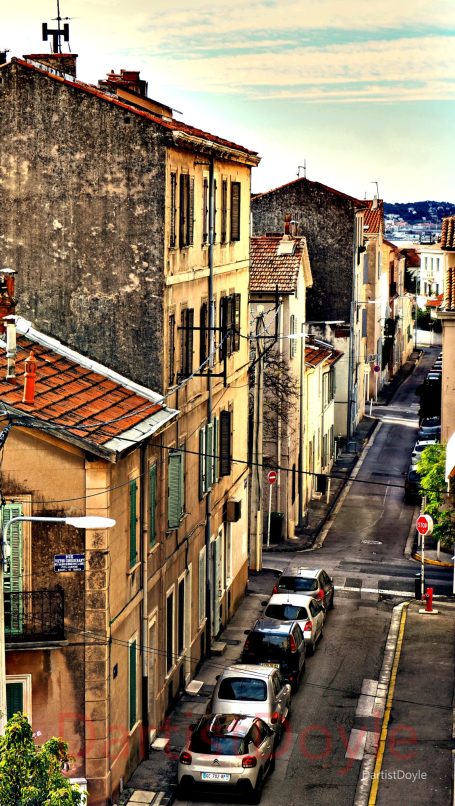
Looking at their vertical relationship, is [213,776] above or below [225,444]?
below

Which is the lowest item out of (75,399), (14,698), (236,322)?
(14,698)

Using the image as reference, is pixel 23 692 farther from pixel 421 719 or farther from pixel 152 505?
pixel 421 719

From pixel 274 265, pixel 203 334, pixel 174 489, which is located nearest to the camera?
pixel 174 489

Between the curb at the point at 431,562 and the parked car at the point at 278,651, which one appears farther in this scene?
the curb at the point at 431,562

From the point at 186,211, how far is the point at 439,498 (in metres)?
16.4

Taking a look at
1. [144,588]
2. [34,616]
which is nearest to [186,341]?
[144,588]

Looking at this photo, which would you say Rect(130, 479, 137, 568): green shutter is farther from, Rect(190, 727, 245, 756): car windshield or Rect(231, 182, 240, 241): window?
Rect(231, 182, 240, 241): window

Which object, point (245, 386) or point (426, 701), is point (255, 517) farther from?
point (426, 701)

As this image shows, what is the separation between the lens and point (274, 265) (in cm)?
5497

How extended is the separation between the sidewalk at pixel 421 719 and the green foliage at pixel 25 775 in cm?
1071

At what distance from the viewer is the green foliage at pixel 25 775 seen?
19031 mm

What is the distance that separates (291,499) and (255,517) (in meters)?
7.06

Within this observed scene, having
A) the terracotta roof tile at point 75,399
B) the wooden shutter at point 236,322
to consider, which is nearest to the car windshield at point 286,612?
the wooden shutter at point 236,322

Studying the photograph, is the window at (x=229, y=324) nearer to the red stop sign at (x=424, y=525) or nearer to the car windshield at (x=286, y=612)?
the car windshield at (x=286, y=612)
